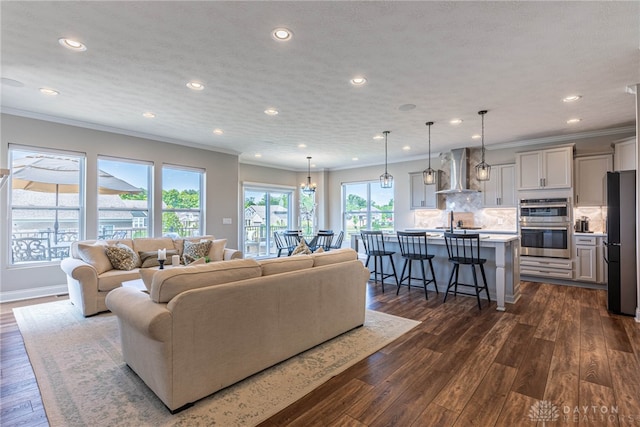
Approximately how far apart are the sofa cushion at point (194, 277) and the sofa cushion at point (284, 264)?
0.43 ft

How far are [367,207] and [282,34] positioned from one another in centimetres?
680

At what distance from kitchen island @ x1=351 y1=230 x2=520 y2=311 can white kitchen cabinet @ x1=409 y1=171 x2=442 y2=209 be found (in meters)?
2.49

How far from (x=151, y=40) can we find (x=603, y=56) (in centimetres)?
423

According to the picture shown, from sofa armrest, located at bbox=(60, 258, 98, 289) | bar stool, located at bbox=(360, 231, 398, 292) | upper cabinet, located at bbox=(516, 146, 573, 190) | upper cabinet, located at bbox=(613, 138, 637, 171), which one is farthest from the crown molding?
upper cabinet, located at bbox=(613, 138, 637, 171)

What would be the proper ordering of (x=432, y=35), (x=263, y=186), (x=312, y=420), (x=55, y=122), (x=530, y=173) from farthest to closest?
1. (x=263, y=186)
2. (x=530, y=173)
3. (x=55, y=122)
4. (x=432, y=35)
5. (x=312, y=420)

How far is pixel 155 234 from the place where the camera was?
19.0 ft

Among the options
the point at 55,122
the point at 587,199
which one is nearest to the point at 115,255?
the point at 55,122

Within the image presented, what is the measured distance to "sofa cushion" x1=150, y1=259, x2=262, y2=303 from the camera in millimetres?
1940

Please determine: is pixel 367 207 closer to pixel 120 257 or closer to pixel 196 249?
pixel 196 249

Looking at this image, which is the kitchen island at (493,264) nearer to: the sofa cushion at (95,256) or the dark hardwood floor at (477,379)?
the dark hardwood floor at (477,379)

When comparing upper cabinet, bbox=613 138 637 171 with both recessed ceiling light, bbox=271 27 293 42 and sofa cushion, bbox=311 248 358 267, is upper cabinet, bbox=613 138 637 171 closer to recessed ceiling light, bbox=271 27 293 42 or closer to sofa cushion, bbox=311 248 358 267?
sofa cushion, bbox=311 248 358 267

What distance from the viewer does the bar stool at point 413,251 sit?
181 inches

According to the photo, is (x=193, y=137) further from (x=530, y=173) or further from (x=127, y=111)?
(x=530, y=173)

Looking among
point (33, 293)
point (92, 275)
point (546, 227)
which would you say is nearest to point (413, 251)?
point (546, 227)
